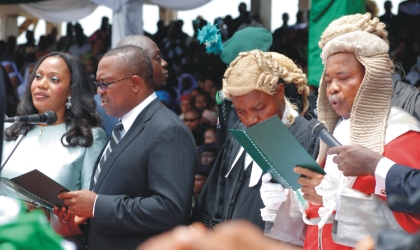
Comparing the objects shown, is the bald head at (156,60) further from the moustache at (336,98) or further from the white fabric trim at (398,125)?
the white fabric trim at (398,125)

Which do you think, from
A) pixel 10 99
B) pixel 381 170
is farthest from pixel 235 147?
pixel 10 99

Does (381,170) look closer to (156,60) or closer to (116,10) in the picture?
(156,60)

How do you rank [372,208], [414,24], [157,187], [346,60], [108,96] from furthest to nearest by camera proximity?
[414,24], [108,96], [157,187], [346,60], [372,208]

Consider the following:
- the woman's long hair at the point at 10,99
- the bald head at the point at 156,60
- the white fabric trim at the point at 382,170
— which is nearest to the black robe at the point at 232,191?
the white fabric trim at the point at 382,170

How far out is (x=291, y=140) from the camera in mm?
2887

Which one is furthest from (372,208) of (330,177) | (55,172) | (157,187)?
(55,172)

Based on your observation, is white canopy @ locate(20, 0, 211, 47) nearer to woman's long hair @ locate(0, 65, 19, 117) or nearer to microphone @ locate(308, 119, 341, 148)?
woman's long hair @ locate(0, 65, 19, 117)

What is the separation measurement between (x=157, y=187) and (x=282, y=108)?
2.45ft

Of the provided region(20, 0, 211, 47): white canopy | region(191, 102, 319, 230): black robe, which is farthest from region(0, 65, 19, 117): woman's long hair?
region(20, 0, 211, 47): white canopy

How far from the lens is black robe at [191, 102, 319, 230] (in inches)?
139

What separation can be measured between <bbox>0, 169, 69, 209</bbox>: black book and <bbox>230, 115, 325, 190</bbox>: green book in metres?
1.07

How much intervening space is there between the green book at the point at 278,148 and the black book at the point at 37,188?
3.51ft

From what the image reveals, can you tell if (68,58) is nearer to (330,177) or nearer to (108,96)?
(108,96)

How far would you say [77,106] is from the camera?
431cm
